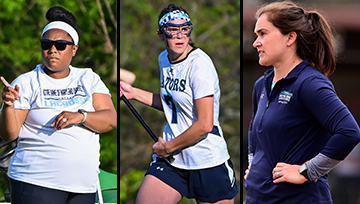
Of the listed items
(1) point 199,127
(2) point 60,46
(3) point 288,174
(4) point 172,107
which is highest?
(2) point 60,46

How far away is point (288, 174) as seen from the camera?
198 cm

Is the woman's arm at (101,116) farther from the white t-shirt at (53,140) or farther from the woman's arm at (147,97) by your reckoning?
the woman's arm at (147,97)

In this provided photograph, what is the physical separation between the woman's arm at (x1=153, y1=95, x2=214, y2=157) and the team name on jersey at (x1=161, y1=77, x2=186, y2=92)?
0.13 meters

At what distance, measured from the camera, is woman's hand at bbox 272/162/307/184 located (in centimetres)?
197

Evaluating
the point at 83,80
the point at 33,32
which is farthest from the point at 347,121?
the point at 33,32

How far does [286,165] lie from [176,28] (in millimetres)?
1049

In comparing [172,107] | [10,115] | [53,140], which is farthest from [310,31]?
[10,115]

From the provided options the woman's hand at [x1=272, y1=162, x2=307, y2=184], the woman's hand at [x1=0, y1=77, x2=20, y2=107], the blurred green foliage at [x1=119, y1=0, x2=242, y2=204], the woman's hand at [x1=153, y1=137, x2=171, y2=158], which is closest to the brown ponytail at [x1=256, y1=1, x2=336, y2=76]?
the woman's hand at [x1=272, y1=162, x2=307, y2=184]

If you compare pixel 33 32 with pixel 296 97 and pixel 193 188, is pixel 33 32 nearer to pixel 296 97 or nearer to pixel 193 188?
pixel 193 188

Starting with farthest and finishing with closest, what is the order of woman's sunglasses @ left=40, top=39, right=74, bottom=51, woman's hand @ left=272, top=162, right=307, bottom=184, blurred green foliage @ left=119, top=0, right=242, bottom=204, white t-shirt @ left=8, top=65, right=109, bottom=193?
blurred green foliage @ left=119, top=0, right=242, bottom=204
woman's sunglasses @ left=40, top=39, right=74, bottom=51
white t-shirt @ left=8, top=65, right=109, bottom=193
woman's hand @ left=272, top=162, right=307, bottom=184

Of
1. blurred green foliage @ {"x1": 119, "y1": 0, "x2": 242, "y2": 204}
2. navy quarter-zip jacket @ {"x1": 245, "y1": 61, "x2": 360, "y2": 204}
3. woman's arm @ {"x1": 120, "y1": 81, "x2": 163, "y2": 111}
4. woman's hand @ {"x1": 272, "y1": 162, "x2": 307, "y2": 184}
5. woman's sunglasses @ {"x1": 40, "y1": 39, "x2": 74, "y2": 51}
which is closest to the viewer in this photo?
navy quarter-zip jacket @ {"x1": 245, "y1": 61, "x2": 360, "y2": 204}

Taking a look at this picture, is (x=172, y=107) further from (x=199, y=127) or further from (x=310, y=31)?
(x=310, y=31)

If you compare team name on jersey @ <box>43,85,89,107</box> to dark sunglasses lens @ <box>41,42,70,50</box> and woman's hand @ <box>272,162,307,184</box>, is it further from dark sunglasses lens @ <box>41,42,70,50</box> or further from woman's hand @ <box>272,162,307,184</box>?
woman's hand @ <box>272,162,307,184</box>

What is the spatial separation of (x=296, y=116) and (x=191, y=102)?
75 cm
